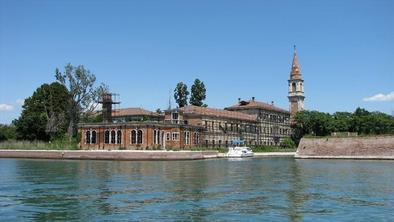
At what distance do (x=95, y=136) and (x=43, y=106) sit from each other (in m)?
15.5

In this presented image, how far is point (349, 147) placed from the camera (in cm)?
7300

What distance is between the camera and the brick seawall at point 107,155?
209 feet

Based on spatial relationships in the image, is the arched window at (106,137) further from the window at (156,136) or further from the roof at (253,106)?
the roof at (253,106)

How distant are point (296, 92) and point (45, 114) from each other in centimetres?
6059

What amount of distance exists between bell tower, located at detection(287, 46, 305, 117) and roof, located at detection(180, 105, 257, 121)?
57.3ft

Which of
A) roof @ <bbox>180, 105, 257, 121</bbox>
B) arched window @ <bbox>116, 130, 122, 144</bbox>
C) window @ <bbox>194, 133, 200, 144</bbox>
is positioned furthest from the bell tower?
arched window @ <bbox>116, 130, 122, 144</bbox>

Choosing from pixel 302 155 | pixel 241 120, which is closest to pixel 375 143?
pixel 302 155

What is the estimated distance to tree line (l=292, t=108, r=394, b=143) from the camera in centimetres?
9464

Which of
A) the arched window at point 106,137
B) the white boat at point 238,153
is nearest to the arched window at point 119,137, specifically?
the arched window at point 106,137

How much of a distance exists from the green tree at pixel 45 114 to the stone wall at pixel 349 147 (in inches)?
1540

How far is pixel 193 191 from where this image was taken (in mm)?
26266

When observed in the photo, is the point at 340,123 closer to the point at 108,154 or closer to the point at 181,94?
the point at 181,94

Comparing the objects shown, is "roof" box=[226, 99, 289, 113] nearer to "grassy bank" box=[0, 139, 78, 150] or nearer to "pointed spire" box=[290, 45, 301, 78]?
"pointed spire" box=[290, 45, 301, 78]

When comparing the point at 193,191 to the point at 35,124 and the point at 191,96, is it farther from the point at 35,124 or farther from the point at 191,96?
the point at 191,96
